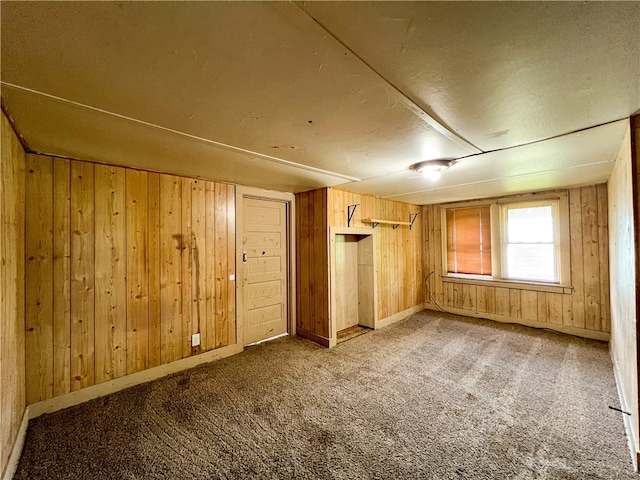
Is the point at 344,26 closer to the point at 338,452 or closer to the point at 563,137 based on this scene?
the point at 563,137

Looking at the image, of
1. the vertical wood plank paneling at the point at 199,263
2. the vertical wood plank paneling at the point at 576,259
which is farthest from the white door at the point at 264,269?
the vertical wood plank paneling at the point at 576,259

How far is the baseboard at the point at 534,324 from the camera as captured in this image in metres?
3.63

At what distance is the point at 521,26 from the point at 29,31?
5.77ft

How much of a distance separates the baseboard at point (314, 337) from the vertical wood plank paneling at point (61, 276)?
2.55m

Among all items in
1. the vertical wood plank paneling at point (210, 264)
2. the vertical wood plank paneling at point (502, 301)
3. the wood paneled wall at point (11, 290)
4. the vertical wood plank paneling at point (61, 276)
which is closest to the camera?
the wood paneled wall at point (11, 290)

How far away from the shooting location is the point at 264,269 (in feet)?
12.5

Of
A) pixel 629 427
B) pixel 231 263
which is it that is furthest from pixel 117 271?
pixel 629 427

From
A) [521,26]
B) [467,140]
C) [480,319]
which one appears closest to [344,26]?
[521,26]

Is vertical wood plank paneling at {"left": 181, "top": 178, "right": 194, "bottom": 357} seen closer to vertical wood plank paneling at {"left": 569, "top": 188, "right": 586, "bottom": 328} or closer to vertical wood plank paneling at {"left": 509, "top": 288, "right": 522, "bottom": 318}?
vertical wood plank paneling at {"left": 509, "top": 288, "right": 522, "bottom": 318}

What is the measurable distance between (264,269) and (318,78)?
9.68 ft

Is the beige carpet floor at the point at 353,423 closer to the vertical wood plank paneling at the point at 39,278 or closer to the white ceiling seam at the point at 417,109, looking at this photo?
the vertical wood plank paneling at the point at 39,278

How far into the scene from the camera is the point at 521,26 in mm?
931

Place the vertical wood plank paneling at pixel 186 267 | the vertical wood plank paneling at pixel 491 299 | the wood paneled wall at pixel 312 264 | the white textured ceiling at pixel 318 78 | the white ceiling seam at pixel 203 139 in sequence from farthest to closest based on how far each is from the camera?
the vertical wood plank paneling at pixel 491 299, the wood paneled wall at pixel 312 264, the vertical wood plank paneling at pixel 186 267, the white ceiling seam at pixel 203 139, the white textured ceiling at pixel 318 78

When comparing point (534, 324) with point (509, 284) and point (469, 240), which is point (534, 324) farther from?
point (469, 240)
